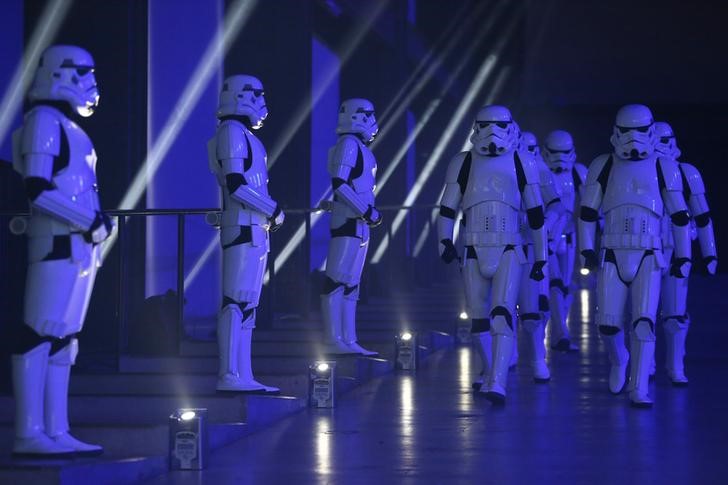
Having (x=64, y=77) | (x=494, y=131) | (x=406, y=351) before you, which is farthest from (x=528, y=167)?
(x=64, y=77)

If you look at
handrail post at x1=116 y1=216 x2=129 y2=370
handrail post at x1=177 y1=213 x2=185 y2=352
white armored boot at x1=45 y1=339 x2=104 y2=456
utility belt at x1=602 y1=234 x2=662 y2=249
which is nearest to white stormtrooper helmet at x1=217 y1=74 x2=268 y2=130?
handrail post at x1=116 y1=216 x2=129 y2=370

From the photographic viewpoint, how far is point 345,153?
28.7ft

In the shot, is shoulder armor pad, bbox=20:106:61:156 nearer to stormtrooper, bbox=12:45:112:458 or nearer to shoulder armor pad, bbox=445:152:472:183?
stormtrooper, bbox=12:45:112:458

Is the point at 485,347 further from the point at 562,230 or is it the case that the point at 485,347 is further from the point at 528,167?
the point at 562,230

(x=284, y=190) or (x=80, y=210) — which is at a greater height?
(x=284, y=190)

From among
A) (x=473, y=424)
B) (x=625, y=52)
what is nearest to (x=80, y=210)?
(x=473, y=424)

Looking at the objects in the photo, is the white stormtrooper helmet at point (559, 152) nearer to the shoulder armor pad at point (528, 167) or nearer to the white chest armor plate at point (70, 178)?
the shoulder armor pad at point (528, 167)

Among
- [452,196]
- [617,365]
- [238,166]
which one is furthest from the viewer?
[617,365]

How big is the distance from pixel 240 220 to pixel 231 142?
17.0 inches

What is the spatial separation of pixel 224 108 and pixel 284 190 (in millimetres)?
5158

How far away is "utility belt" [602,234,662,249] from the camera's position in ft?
24.7

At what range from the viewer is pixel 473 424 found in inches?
265

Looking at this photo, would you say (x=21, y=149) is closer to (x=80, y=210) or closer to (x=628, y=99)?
(x=80, y=210)

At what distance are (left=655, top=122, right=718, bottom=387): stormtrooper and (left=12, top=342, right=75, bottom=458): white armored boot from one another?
468 cm
